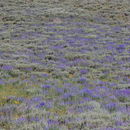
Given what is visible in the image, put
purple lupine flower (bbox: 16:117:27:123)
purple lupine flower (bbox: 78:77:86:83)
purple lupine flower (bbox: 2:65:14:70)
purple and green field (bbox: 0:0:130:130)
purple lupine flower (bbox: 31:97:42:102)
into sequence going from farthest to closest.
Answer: purple lupine flower (bbox: 2:65:14:70) → purple lupine flower (bbox: 78:77:86:83) → purple lupine flower (bbox: 31:97:42:102) → purple and green field (bbox: 0:0:130:130) → purple lupine flower (bbox: 16:117:27:123)

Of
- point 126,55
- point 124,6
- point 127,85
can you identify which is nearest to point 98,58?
point 126,55

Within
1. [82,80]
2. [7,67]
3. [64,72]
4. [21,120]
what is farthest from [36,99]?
[7,67]

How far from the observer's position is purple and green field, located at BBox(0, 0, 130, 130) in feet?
20.7

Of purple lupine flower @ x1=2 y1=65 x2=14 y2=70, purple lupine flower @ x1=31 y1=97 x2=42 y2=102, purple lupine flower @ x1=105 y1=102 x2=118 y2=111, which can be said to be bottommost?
purple lupine flower @ x1=2 y1=65 x2=14 y2=70

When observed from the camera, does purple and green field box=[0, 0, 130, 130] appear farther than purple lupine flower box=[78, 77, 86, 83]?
No

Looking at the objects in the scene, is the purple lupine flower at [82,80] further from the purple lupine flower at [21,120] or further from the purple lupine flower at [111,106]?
the purple lupine flower at [21,120]

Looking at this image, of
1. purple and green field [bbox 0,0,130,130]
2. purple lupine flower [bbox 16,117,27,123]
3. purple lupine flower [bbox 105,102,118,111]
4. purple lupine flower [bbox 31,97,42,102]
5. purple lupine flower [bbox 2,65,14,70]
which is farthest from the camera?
purple lupine flower [bbox 2,65,14,70]

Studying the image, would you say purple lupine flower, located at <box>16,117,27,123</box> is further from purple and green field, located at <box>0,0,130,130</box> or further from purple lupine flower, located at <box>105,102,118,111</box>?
purple lupine flower, located at <box>105,102,118,111</box>

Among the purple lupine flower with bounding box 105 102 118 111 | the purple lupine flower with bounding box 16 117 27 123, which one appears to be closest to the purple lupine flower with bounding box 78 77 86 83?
the purple lupine flower with bounding box 105 102 118 111

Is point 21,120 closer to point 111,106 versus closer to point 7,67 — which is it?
point 111,106

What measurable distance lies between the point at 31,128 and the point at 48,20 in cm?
2588

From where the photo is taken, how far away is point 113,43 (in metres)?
20.6

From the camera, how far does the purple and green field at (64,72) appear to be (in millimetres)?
6301

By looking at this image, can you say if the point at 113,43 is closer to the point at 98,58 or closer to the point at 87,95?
the point at 98,58
